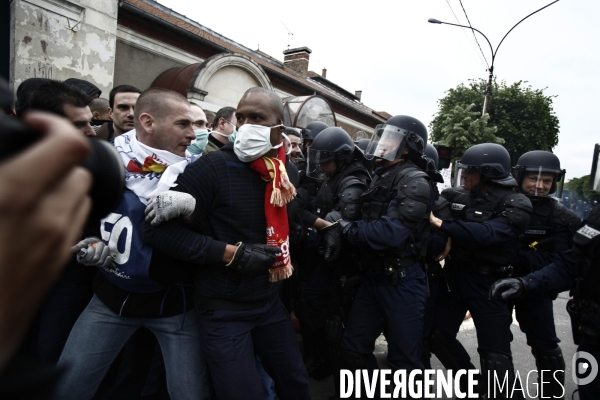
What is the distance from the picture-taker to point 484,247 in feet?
10.2

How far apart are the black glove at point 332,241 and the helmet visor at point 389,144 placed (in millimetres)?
681

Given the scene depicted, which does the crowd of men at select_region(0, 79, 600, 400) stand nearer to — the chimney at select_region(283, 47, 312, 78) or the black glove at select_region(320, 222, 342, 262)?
the black glove at select_region(320, 222, 342, 262)

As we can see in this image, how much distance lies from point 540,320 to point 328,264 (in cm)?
183

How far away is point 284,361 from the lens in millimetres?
2068

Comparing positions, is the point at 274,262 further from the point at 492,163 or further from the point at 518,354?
the point at 518,354

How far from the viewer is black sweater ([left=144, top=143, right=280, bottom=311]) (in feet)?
6.11

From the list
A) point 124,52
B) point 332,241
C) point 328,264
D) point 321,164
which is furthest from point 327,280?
point 124,52

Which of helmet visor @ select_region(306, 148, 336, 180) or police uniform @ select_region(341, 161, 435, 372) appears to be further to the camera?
helmet visor @ select_region(306, 148, 336, 180)

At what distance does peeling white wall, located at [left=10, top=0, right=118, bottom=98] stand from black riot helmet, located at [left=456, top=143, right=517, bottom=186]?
254 inches

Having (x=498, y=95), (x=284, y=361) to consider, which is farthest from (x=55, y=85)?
(x=498, y=95)

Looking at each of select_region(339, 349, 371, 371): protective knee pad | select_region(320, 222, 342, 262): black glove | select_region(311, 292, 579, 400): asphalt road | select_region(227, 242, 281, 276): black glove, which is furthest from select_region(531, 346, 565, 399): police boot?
select_region(227, 242, 281, 276): black glove

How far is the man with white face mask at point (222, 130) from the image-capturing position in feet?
12.0

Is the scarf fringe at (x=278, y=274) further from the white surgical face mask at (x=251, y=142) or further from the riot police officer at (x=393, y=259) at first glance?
the riot police officer at (x=393, y=259)

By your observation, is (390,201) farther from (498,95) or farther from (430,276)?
(498,95)
